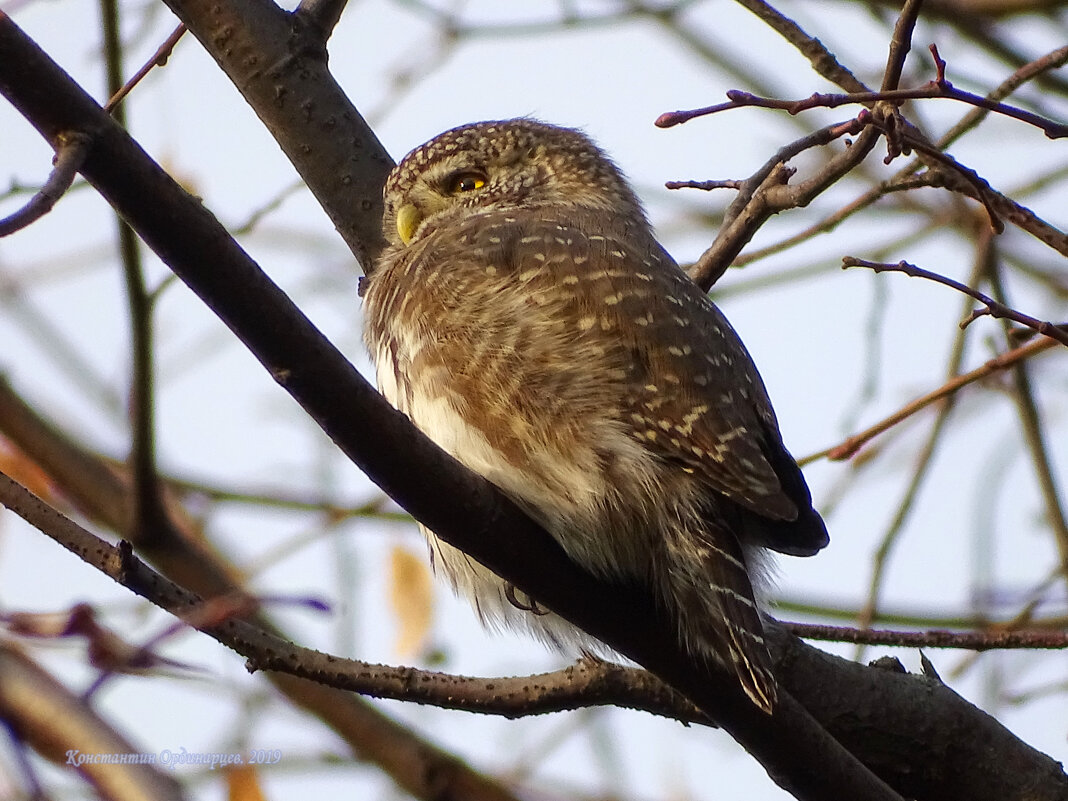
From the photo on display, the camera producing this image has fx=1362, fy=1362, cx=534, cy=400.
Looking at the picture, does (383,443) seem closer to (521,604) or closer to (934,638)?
(521,604)

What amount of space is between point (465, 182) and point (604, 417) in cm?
237

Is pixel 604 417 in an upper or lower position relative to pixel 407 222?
lower

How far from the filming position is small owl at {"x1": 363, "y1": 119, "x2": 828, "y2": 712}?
11.8ft

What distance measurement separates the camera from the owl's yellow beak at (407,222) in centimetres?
521

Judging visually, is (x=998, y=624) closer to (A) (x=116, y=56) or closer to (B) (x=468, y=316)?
(B) (x=468, y=316)

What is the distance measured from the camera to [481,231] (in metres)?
4.40

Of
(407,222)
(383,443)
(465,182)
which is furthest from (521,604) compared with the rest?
(465,182)

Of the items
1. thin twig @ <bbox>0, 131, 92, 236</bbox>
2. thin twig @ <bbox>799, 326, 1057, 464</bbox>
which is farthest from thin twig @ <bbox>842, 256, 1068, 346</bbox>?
thin twig @ <bbox>0, 131, 92, 236</bbox>

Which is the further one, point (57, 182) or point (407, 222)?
point (407, 222)

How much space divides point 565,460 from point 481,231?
3.52 feet

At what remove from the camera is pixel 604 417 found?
3646 millimetres

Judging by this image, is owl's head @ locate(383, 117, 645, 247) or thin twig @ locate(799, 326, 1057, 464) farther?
owl's head @ locate(383, 117, 645, 247)

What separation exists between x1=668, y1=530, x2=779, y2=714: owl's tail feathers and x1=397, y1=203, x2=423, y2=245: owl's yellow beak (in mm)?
2048

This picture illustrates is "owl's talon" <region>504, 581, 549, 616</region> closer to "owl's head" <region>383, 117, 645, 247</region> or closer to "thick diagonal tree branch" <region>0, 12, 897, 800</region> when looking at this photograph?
"thick diagonal tree branch" <region>0, 12, 897, 800</region>
